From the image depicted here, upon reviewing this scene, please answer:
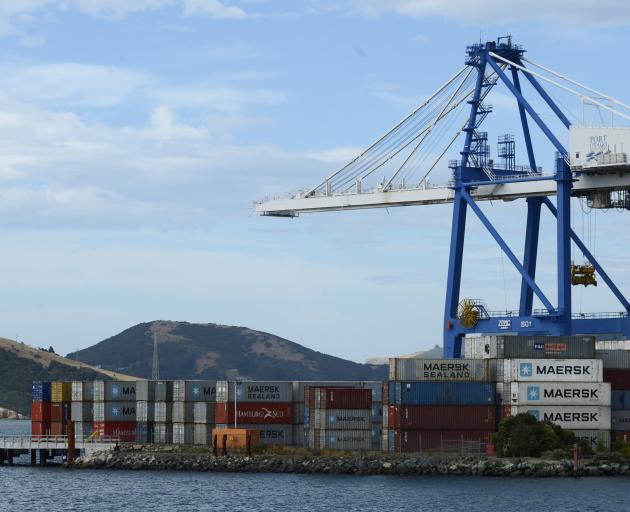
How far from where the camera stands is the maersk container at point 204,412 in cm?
8569

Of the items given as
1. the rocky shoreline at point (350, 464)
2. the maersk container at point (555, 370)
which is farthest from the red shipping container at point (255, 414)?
the maersk container at point (555, 370)

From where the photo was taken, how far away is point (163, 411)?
286 ft

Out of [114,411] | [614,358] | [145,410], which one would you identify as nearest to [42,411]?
[114,411]

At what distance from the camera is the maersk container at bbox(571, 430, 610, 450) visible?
77.6m

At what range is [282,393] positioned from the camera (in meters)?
84.5

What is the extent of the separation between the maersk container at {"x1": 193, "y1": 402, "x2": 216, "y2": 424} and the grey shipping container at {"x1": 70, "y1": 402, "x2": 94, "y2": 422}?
6577 mm

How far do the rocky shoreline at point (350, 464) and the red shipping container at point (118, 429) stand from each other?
7.92 ft

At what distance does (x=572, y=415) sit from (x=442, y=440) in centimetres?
671

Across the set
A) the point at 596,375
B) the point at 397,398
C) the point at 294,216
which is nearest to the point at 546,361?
the point at 596,375

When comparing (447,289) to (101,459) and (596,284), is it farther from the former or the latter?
(101,459)

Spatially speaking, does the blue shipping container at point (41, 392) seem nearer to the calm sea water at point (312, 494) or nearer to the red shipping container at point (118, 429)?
the red shipping container at point (118, 429)

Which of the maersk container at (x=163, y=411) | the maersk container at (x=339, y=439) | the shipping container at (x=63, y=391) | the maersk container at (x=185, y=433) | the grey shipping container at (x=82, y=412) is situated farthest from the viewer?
the shipping container at (x=63, y=391)

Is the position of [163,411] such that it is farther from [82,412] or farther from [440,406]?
[440,406]

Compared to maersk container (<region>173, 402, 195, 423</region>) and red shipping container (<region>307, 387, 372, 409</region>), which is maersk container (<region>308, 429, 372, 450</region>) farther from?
maersk container (<region>173, 402, 195, 423</region>)
